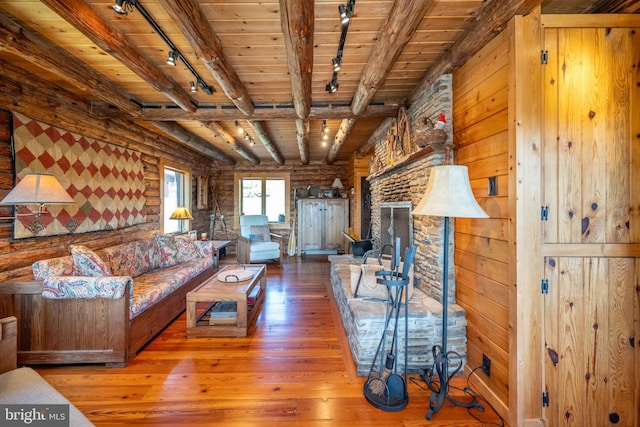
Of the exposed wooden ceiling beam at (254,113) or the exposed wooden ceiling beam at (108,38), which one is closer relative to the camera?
the exposed wooden ceiling beam at (108,38)

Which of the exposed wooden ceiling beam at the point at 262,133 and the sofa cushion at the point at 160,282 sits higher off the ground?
the exposed wooden ceiling beam at the point at 262,133

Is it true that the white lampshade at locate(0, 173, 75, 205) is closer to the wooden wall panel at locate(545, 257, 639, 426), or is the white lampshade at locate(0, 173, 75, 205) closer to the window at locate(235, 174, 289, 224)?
the wooden wall panel at locate(545, 257, 639, 426)

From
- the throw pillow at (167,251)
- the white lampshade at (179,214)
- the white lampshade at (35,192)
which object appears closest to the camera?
the white lampshade at (35,192)

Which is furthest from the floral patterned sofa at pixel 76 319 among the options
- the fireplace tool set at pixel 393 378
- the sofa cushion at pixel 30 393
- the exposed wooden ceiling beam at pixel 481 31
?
the exposed wooden ceiling beam at pixel 481 31

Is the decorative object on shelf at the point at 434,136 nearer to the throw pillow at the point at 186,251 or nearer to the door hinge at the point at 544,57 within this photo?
the door hinge at the point at 544,57

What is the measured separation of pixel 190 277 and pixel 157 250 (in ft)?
2.76

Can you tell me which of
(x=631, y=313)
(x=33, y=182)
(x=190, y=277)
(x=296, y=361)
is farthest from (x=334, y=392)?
(x=33, y=182)

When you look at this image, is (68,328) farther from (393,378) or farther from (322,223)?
(322,223)

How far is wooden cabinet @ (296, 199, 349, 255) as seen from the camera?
661 cm

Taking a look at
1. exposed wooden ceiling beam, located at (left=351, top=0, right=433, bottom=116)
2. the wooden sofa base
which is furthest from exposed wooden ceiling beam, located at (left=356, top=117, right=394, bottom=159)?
the wooden sofa base

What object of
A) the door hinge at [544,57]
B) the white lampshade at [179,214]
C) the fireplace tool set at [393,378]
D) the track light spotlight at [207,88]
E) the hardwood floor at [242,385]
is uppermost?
the track light spotlight at [207,88]

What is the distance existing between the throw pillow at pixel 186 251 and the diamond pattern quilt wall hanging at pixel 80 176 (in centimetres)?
66

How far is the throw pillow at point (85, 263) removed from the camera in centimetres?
235

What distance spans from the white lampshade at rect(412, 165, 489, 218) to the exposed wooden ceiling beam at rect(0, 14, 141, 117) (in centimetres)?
288
